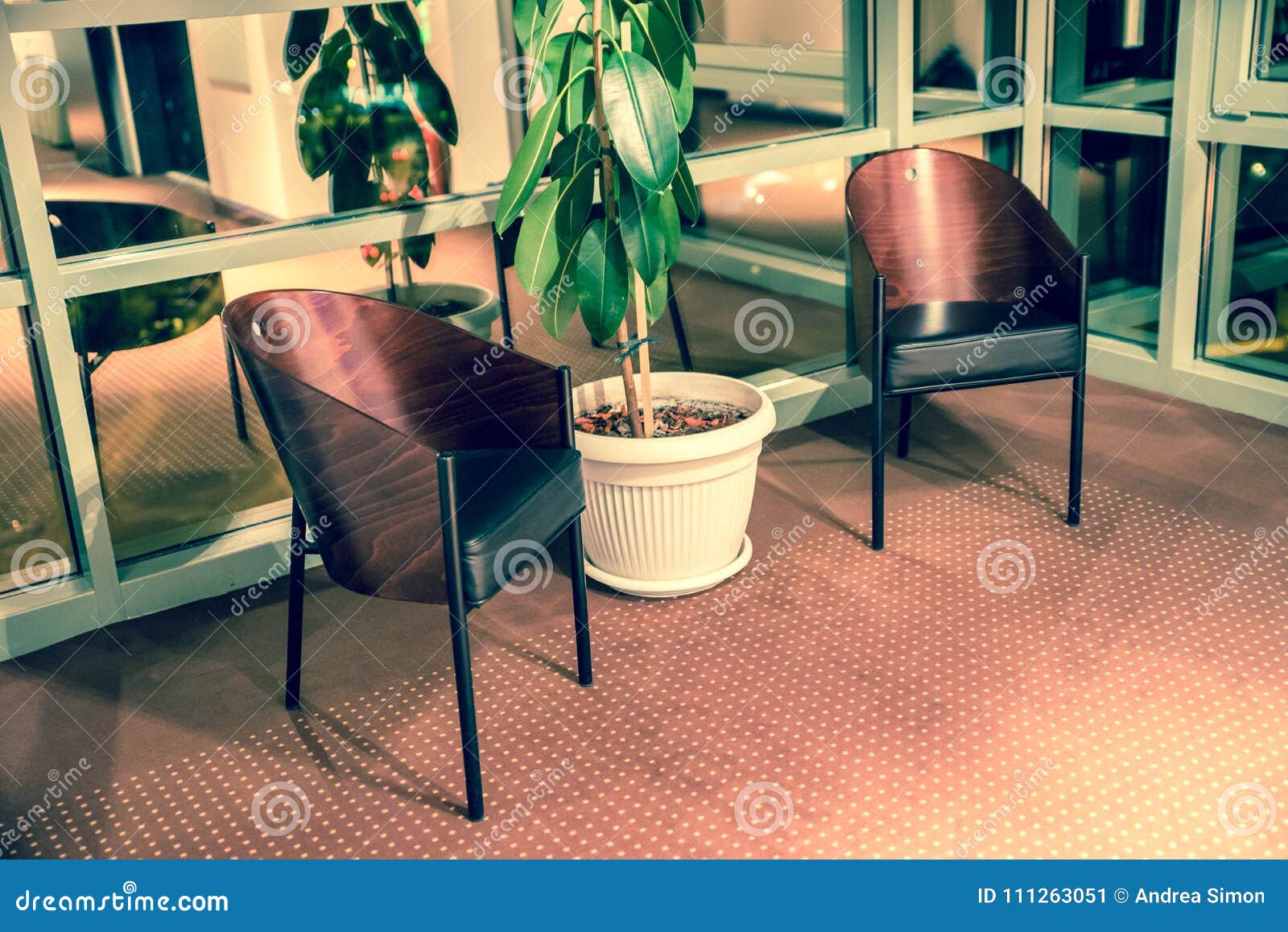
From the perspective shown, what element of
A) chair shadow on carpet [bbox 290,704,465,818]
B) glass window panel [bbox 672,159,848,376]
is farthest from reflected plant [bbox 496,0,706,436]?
chair shadow on carpet [bbox 290,704,465,818]

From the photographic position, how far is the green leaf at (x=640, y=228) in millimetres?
3023

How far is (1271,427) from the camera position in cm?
400

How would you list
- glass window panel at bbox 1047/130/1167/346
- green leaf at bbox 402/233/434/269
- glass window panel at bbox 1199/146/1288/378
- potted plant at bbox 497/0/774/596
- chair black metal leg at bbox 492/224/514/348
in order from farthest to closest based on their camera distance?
glass window panel at bbox 1047/130/1167/346 → glass window panel at bbox 1199/146/1288/378 → chair black metal leg at bbox 492/224/514/348 → green leaf at bbox 402/233/434/269 → potted plant at bbox 497/0/774/596

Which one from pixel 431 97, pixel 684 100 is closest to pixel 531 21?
pixel 684 100

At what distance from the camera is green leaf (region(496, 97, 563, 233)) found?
300 centimetres

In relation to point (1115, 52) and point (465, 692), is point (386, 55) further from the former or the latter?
point (1115, 52)

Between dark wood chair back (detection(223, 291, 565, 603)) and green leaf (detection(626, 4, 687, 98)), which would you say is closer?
dark wood chair back (detection(223, 291, 565, 603))

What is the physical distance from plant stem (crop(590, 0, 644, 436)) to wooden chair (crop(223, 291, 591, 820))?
17.4 inches

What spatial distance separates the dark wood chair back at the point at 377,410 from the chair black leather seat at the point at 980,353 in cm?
102

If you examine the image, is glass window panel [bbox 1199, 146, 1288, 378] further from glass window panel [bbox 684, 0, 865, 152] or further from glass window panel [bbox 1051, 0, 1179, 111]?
glass window panel [bbox 684, 0, 865, 152]

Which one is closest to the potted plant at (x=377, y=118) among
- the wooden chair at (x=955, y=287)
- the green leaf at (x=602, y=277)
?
the green leaf at (x=602, y=277)

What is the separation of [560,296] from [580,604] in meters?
0.74

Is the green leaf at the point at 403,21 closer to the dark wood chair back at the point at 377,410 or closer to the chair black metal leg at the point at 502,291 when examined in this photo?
the chair black metal leg at the point at 502,291

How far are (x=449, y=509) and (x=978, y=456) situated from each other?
209cm
